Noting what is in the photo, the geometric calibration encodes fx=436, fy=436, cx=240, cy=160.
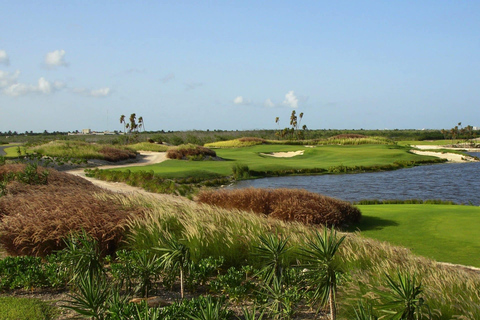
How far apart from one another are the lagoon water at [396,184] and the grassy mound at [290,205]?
350 inches

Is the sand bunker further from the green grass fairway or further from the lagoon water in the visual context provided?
the green grass fairway

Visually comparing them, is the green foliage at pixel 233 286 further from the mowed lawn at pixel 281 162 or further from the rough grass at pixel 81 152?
the rough grass at pixel 81 152

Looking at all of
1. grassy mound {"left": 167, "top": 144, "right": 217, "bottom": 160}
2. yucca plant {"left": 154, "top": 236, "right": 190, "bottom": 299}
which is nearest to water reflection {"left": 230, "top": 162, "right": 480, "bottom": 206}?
grassy mound {"left": 167, "top": 144, "right": 217, "bottom": 160}

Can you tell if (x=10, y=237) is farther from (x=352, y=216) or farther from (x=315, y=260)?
(x=352, y=216)

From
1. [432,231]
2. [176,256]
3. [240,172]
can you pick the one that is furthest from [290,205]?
[240,172]

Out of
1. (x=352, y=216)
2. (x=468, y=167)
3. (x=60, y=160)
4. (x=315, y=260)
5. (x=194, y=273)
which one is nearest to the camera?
(x=315, y=260)

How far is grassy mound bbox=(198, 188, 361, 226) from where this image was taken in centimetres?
1123

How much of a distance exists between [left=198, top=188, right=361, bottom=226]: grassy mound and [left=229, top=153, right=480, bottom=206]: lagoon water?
8.88 meters

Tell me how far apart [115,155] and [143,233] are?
A: 3060 centimetres

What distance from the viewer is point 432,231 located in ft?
35.1

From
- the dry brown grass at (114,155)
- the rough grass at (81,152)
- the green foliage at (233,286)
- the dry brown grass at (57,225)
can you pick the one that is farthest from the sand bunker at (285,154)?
the green foliage at (233,286)

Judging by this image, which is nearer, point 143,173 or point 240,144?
point 143,173

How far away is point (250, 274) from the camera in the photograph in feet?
21.2

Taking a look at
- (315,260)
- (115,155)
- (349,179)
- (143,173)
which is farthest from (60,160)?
(315,260)
